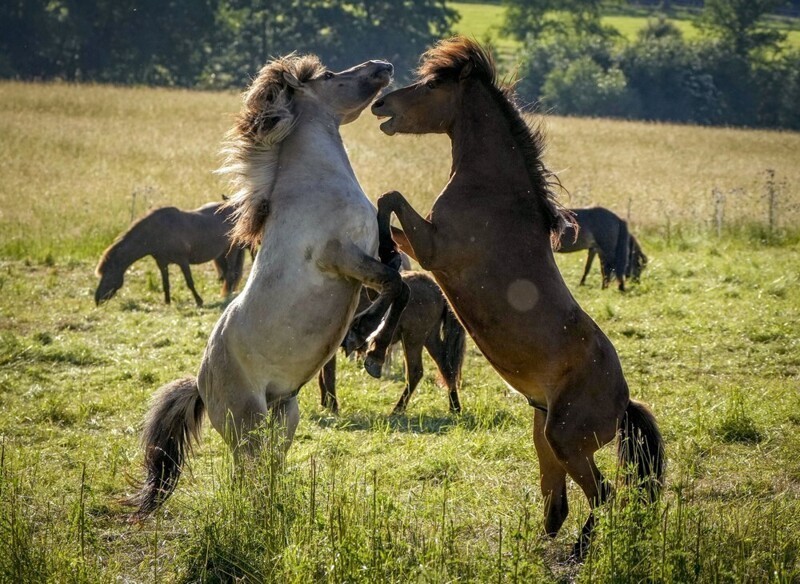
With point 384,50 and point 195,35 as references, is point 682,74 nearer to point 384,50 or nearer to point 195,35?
point 384,50

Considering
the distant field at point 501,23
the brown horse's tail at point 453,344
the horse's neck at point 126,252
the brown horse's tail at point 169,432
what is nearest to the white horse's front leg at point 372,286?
the brown horse's tail at point 169,432

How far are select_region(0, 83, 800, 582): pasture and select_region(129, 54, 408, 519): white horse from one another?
0.33 m

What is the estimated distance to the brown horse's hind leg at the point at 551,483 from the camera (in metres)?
5.25

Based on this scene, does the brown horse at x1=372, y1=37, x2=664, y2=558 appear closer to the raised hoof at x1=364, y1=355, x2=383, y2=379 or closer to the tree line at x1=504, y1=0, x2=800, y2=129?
the raised hoof at x1=364, y1=355, x2=383, y2=379

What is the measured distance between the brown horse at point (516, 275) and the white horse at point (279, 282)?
26cm

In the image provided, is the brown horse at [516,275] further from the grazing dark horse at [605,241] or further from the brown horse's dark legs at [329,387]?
the grazing dark horse at [605,241]

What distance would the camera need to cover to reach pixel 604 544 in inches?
168

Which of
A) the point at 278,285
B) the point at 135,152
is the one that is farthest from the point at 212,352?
the point at 135,152

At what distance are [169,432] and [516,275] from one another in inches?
81.7

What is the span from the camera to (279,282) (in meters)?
5.23

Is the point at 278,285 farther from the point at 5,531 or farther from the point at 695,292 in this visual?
the point at 695,292

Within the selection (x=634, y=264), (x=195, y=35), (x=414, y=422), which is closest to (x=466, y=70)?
(x=414, y=422)

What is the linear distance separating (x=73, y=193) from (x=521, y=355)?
1550 centimetres

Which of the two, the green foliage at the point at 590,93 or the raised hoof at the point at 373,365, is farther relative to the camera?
the green foliage at the point at 590,93
